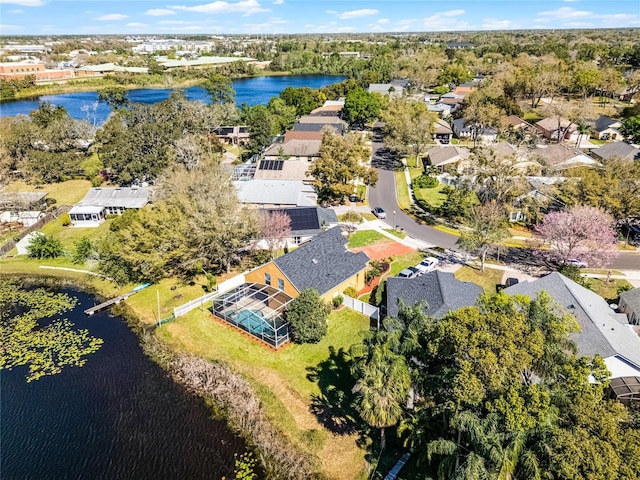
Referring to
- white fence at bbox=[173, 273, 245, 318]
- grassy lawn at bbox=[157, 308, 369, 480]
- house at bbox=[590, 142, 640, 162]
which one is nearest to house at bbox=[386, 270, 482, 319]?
grassy lawn at bbox=[157, 308, 369, 480]

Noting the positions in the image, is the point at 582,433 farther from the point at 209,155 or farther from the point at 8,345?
the point at 209,155

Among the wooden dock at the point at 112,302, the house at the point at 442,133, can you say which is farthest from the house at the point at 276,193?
the house at the point at 442,133

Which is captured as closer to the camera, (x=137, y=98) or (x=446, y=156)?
(x=446, y=156)

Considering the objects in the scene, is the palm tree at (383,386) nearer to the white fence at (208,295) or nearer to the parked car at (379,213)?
the white fence at (208,295)

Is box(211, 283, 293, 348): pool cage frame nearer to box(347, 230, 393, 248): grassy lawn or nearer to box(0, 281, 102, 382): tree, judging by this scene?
box(0, 281, 102, 382): tree

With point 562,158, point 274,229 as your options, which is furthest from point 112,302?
point 562,158

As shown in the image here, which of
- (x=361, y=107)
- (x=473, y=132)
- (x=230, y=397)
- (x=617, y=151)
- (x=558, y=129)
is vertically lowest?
(x=230, y=397)

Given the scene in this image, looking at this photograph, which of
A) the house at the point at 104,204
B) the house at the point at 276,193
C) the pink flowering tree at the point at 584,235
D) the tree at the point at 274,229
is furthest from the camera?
the house at the point at 276,193

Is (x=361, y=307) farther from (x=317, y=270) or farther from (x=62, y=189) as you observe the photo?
(x=62, y=189)
